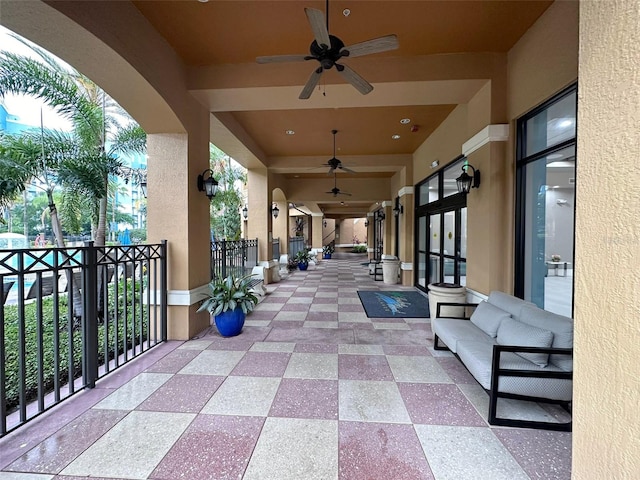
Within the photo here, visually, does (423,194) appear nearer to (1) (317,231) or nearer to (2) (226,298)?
(2) (226,298)

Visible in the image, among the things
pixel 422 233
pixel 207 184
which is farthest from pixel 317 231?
pixel 207 184

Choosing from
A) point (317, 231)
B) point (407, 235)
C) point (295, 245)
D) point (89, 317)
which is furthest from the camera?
point (317, 231)

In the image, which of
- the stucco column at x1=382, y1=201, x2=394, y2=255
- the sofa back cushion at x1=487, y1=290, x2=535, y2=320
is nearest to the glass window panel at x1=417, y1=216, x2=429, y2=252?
the stucco column at x1=382, y1=201, x2=394, y2=255

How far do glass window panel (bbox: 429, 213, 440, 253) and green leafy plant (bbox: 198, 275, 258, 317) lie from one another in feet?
13.9

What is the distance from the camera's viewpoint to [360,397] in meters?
2.49

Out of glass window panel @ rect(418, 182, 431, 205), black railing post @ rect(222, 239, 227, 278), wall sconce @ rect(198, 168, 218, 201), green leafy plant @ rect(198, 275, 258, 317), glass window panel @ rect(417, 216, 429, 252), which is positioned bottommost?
green leafy plant @ rect(198, 275, 258, 317)

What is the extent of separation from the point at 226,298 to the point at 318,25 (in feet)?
10.6

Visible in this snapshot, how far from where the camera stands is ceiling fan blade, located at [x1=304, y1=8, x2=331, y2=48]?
2.12m

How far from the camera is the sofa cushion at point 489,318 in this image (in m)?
2.86

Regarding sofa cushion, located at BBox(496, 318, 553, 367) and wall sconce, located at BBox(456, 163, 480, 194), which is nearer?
sofa cushion, located at BBox(496, 318, 553, 367)

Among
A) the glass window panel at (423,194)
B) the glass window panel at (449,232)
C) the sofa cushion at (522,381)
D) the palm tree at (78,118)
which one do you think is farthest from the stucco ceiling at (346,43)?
the sofa cushion at (522,381)

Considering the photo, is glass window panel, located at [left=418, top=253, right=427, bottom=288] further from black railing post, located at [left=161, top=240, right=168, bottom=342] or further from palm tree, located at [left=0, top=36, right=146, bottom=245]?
palm tree, located at [left=0, top=36, right=146, bottom=245]

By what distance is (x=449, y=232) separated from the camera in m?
5.71

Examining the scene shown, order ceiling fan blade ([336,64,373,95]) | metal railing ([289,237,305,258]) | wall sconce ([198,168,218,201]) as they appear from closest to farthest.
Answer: ceiling fan blade ([336,64,373,95]) → wall sconce ([198,168,218,201]) → metal railing ([289,237,305,258])
